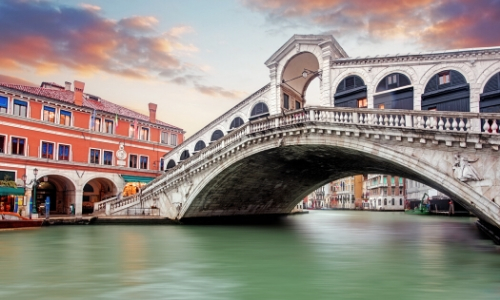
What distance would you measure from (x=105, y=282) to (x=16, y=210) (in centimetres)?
1886

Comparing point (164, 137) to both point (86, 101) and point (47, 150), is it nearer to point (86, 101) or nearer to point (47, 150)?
point (86, 101)

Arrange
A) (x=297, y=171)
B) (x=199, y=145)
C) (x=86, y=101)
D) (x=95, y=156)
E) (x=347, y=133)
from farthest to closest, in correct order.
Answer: (x=86, y=101)
(x=95, y=156)
(x=199, y=145)
(x=297, y=171)
(x=347, y=133)

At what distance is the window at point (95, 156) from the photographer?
27823 millimetres

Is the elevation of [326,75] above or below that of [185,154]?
above

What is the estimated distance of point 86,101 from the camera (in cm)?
2934

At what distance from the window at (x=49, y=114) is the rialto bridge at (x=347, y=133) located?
21.5 ft

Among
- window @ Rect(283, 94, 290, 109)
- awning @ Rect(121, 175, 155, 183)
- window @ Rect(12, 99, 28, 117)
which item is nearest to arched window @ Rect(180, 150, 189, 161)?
awning @ Rect(121, 175, 155, 183)

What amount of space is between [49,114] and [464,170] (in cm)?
2360

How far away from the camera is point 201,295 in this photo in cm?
708

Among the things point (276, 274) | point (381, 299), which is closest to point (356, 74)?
point (276, 274)

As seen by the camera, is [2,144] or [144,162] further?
[144,162]

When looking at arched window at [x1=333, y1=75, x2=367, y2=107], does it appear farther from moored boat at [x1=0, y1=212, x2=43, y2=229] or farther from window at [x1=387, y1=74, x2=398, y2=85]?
moored boat at [x1=0, y1=212, x2=43, y2=229]

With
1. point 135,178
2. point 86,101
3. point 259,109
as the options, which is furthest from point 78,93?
point 259,109

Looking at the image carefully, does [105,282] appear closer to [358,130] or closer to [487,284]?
[487,284]
